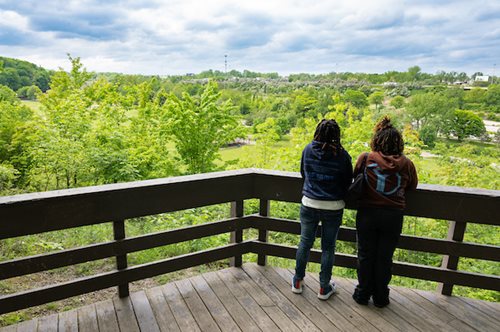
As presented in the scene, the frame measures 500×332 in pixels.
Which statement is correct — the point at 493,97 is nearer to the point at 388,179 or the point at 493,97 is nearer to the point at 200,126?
the point at 200,126

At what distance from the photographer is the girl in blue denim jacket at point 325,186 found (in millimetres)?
2297

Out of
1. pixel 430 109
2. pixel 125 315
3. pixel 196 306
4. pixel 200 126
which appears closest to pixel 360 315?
pixel 196 306

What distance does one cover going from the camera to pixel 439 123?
22.5m

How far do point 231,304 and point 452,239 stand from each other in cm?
180

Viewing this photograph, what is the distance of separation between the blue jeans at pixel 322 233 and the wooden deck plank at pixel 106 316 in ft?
4.66

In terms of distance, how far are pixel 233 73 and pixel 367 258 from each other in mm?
49667

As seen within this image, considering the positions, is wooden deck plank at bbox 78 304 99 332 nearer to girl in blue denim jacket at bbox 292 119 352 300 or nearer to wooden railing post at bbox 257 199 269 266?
wooden railing post at bbox 257 199 269 266

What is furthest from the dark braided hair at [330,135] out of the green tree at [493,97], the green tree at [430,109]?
the green tree at [493,97]

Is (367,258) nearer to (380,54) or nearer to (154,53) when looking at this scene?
(380,54)

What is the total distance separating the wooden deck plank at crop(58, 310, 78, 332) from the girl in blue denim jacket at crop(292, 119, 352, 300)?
1.71m

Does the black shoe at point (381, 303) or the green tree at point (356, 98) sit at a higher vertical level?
the green tree at point (356, 98)

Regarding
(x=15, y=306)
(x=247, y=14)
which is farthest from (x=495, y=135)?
(x=15, y=306)

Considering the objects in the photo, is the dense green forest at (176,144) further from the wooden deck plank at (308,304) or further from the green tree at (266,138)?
the wooden deck plank at (308,304)

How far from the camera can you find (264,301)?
250cm
